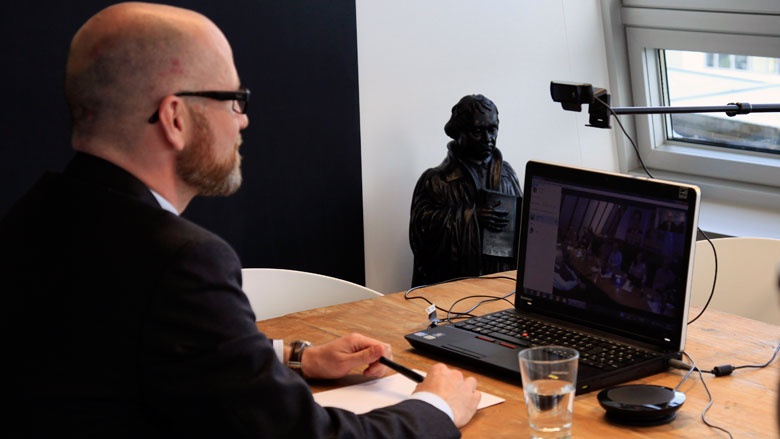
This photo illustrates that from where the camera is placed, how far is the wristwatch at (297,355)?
71.8 inches

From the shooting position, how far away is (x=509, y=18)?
3809mm

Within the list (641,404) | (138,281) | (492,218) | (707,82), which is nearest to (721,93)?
(707,82)

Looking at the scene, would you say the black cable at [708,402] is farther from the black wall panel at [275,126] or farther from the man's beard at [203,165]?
the black wall panel at [275,126]

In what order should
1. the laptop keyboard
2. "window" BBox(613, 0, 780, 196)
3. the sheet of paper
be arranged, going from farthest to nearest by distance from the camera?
"window" BBox(613, 0, 780, 196), the laptop keyboard, the sheet of paper

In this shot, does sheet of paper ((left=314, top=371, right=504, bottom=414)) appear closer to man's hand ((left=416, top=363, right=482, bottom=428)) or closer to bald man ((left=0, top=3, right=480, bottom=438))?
man's hand ((left=416, top=363, right=482, bottom=428))

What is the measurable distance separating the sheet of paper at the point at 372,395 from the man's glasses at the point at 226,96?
51 cm

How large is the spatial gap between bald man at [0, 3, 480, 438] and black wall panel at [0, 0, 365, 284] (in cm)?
140

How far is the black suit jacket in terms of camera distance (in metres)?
1.27

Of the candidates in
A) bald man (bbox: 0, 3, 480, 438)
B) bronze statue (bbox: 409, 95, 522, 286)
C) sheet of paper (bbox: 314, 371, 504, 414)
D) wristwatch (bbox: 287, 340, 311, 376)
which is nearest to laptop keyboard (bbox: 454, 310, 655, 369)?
sheet of paper (bbox: 314, 371, 504, 414)

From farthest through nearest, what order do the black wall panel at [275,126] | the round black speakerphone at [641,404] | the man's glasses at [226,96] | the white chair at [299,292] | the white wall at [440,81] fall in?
the white wall at [440,81]
the black wall panel at [275,126]
the white chair at [299,292]
the round black speakerphone at [641,404]
the man's glasses at [226,96]

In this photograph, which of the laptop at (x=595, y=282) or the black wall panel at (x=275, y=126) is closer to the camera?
the laptop at (x=595, y=282)

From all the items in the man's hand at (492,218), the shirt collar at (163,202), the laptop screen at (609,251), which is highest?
the shirt collar at (163,202)

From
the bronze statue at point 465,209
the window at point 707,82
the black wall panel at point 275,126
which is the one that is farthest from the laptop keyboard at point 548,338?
the window at point 707,82

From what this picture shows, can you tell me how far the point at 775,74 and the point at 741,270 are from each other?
1.45m
